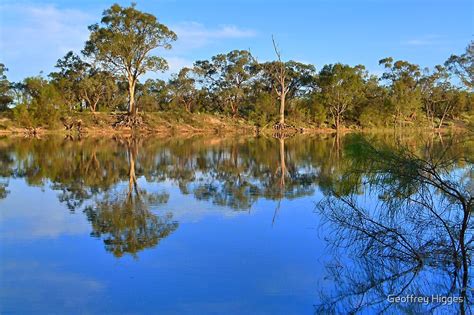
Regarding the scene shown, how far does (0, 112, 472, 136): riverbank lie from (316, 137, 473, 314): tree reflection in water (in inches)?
1491

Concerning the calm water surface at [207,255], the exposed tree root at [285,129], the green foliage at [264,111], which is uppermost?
the green foliage at [264,111]

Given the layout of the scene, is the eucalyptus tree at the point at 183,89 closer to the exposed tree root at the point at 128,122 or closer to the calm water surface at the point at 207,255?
the exposed tree root at the point at 128,122

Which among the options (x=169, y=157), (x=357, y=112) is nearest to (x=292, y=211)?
(x=169, y=157)

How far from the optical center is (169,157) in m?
23.6

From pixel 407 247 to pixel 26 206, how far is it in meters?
8.48

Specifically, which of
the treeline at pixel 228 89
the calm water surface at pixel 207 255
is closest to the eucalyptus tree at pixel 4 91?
the treeline at pixel 228 89

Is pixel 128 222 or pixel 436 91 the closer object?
pixel 128 222

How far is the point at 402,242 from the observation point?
291 inches

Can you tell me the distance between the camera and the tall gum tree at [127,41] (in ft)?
154

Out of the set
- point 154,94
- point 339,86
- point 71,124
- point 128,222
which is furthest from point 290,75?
point 128,222

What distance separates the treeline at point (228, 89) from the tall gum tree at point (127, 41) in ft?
0.32

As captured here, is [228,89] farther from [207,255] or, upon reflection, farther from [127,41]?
[207,255]

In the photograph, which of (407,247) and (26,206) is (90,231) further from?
(407,247)

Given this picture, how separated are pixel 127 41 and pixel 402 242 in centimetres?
4358
